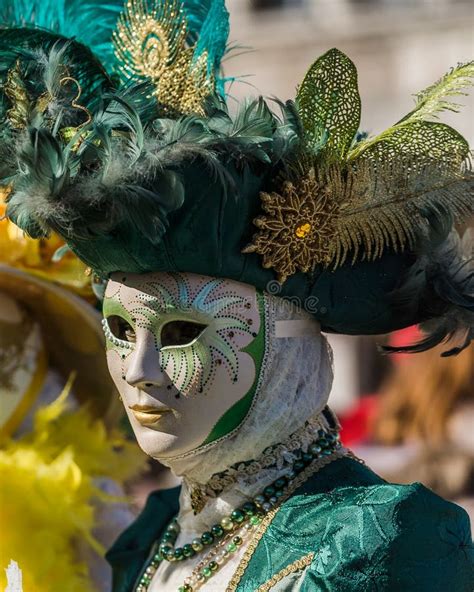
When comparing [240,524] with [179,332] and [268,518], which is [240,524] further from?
[179,332]

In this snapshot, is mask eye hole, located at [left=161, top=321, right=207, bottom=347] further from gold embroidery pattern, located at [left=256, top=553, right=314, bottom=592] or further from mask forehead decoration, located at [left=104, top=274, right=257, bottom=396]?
gold embroidery pattern, located at [left=256, top=553, right=314, bottom=592]

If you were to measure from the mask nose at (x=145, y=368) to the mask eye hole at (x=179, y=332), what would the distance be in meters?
0.02

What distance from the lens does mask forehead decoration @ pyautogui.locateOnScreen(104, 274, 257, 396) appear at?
1.68m

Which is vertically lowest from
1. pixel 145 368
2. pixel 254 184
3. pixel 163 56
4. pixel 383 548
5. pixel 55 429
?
pixel 55 429

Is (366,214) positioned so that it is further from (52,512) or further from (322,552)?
(52,512)

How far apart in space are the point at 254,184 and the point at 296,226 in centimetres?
9

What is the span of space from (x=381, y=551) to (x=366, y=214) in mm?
509

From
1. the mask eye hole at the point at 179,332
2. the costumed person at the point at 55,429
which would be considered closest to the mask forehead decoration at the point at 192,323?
the mask eye hole at the point at 179,332

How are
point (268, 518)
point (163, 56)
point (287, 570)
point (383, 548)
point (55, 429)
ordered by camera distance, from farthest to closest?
point (55, 429)
point (163, 56)
point (268, 518)
point (287, 570)
point (383, 548)

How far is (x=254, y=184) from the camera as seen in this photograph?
1668 millimetres

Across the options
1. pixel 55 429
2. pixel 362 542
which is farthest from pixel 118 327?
pixel 55 429

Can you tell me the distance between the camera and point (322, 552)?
1564 mm

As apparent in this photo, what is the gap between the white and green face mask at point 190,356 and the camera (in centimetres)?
168

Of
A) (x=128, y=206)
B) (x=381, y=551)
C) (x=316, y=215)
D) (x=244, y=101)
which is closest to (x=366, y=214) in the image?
(x=316, y=215)
